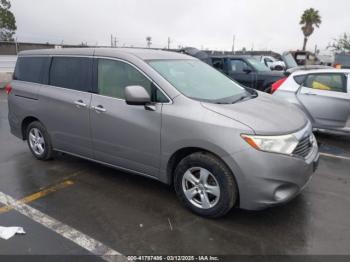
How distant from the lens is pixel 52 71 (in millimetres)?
4660

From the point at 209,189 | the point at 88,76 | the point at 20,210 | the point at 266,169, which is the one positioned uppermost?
the point at 88,76

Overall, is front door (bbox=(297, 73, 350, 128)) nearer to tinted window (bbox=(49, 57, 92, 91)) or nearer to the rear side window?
tinted window (bbox=(49, 57, 92, 91))

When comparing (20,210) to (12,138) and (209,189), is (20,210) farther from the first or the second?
(12,138)

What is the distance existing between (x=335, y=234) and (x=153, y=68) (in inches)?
104

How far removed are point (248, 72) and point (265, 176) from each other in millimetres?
7361

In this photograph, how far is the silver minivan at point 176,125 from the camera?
9.83 feet

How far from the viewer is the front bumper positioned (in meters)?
2.92

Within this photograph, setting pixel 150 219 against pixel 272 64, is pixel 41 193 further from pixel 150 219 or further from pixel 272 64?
pixel 272 64

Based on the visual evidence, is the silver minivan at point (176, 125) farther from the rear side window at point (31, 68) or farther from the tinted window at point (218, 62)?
the tinted window at point (218, 62)

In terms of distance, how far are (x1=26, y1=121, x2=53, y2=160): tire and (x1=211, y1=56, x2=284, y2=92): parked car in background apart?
19.8 ft

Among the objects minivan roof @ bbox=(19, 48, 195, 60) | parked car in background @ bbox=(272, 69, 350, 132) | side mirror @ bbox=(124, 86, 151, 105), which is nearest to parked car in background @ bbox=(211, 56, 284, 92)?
parked car in background @ bbox=(272, 69, 350, 132)

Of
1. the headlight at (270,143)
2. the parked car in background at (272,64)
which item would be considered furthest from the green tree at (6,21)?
the headlight at (270,143)

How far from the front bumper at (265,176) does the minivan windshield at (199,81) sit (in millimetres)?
845

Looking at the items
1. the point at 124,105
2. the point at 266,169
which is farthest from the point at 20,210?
the point at 266,169
